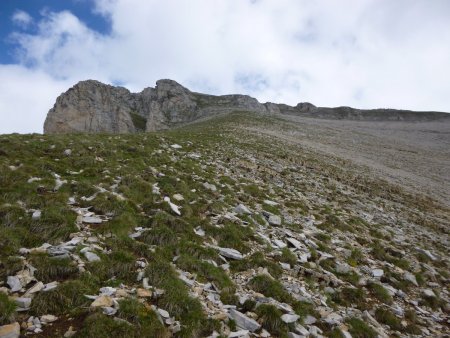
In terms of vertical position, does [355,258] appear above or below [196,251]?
below

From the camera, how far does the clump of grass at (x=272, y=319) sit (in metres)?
8.22

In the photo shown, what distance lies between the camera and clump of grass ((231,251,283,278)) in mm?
10859

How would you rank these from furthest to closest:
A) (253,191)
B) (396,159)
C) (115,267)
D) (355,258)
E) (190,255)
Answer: (396,159)
(253,191)
(355,258)
(190,255)
(115,267)

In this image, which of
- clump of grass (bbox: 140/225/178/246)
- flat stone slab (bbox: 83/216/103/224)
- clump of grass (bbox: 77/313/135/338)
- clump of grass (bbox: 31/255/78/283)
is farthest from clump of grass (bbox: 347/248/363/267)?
clump of grass (bbox: 31/255/78/283)

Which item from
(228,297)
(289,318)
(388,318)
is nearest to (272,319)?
(289,318)

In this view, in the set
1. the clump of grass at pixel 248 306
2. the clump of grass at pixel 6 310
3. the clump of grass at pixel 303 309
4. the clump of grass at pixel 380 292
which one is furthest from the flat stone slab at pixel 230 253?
the clump of grass at pixel 6 310

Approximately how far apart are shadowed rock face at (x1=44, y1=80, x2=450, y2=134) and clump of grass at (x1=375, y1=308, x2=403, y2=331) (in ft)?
276

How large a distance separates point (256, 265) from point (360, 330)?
11.8 feet

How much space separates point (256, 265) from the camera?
11.1 metres

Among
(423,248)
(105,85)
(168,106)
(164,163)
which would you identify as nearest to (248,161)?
(164,163)

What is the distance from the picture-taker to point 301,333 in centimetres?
834

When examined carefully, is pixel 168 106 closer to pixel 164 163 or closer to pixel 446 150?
pixel 446 150

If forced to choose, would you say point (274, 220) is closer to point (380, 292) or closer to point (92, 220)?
point (380, 292)

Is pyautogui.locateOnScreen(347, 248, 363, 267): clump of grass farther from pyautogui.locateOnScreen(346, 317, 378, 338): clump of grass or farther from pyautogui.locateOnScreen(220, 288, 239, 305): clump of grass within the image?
pyautogui.locateOnScreen(220, 288, 239, 305): clump of grass
